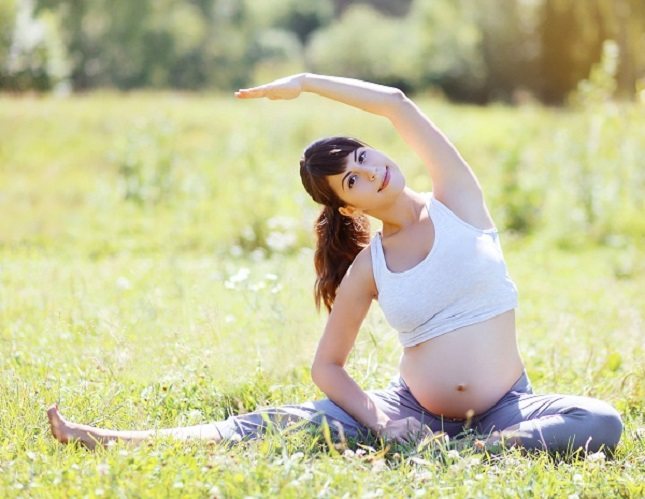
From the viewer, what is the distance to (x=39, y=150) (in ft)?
39.9

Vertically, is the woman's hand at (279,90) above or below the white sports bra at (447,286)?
above

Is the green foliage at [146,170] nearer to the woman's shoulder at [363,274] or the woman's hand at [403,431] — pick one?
the woman's shoulder at [363,274]

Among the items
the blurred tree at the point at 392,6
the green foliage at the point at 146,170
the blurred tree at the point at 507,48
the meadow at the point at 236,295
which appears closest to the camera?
the meadow at the point at 236,295

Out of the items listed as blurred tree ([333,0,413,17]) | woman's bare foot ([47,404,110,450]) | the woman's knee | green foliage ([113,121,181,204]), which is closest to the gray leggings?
the woman's knee

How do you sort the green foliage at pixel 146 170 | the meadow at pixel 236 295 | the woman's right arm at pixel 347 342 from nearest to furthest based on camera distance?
the meadow at pixel 236 295 < the woman's right arm at pixel 347 342 < the green foliage at pixel 146 170

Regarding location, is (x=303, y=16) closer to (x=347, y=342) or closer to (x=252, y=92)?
(x=252, y=92)

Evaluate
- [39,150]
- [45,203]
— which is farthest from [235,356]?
[39,150]

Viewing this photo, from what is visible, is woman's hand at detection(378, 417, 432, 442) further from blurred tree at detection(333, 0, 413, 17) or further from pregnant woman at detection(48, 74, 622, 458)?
blurred tree at detection(333, 0, 413, 17)

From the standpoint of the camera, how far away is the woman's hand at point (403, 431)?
3.14m

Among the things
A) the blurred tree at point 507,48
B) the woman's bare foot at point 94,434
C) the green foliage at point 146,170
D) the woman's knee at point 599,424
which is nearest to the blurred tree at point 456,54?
the blurred tree at point 507,48

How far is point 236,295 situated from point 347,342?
2.77 meters

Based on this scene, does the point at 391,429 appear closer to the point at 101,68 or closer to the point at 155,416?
the point at 155,416

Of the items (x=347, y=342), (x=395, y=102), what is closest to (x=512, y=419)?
(x=347, y=342)

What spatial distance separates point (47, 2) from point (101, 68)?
8.93 feet
